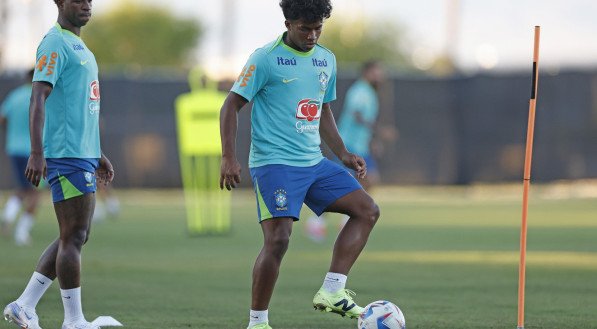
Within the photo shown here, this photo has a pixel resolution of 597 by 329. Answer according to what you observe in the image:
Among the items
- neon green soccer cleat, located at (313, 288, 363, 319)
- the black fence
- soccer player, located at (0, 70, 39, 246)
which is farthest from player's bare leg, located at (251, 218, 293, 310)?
the black fence

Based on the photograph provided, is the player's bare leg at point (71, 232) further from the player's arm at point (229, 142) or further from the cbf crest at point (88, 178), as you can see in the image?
the player's arm at point (229, 142)

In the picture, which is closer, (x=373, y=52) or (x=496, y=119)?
(x=496, y=119)

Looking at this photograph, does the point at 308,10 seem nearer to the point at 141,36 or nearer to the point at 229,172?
the point at 229,172

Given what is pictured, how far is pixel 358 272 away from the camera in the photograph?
498 inches

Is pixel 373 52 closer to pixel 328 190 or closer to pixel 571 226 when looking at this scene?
pixel 571 226

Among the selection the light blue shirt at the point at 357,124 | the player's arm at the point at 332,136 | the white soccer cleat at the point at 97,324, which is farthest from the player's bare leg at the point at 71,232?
the light blue shirt at the point at 357,124

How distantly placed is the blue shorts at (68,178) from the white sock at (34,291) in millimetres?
601

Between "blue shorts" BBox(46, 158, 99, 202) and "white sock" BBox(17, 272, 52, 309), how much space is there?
1.97ft

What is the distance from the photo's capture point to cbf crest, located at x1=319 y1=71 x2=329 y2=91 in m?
8.23

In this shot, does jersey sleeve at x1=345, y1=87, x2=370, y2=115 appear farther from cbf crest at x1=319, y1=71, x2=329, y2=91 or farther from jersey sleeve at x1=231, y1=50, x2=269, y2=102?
jersey sleeve at x1=231, y1=50, x2=269, y2=102

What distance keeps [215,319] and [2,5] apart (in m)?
35.7

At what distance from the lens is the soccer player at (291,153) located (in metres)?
7.92

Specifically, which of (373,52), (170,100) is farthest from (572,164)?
(373,52)

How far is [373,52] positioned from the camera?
101000mm
